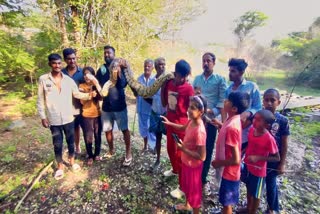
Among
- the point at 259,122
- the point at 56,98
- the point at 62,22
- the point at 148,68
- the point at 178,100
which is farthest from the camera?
the point at 62,22

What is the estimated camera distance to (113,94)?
324cm

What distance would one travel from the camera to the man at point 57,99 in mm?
2939

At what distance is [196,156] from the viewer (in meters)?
2.24

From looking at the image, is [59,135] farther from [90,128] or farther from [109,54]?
[109,54]

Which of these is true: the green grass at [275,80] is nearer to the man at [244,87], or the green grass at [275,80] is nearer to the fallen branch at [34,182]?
the man at [244,87]

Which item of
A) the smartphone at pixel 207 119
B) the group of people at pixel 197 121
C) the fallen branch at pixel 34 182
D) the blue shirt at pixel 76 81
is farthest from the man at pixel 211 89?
the fallen branch at pixel 34 182

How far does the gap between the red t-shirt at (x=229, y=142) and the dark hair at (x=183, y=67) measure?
78 cm

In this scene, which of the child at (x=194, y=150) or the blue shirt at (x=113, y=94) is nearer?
the child at (x=194, y=150)

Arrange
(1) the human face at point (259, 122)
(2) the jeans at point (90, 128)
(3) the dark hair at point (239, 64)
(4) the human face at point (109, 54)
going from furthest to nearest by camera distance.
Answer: (2) the jeans at point (90, 128)
(4) the human face at point (109, 54)
(3) the dark hair at point (239, 64)
(1) the human face at point (259, 122)

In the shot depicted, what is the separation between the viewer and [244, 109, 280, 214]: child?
2.19 metres

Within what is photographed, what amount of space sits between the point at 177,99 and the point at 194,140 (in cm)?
66

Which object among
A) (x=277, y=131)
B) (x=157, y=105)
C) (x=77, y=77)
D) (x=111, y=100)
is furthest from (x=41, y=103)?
(x=277, y=131)

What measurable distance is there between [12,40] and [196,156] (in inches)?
239

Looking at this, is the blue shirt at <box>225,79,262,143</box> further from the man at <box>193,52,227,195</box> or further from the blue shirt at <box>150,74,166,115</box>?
the blue shirt at <box>150,74,166,115</box>
